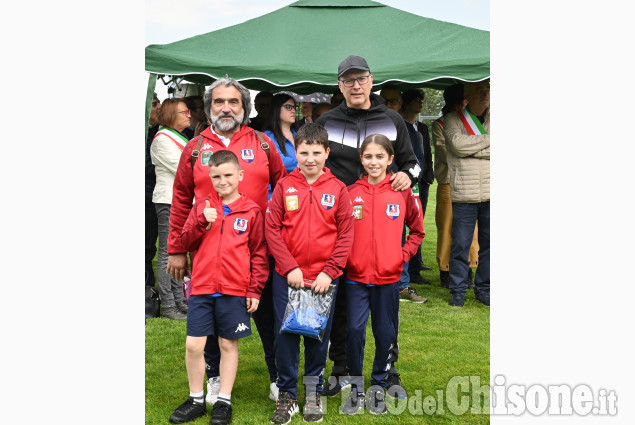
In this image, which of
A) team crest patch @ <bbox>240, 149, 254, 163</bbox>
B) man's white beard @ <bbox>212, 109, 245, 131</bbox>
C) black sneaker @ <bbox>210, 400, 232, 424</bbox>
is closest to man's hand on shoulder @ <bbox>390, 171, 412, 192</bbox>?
team crest patch @ <bbox>240, 149, 254, 163</bbox>

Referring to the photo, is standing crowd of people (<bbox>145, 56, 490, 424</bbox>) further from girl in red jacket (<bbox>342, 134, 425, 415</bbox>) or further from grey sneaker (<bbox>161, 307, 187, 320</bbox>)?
grey sneaker (<bbox>161, 307, 187, 320</bbox>)

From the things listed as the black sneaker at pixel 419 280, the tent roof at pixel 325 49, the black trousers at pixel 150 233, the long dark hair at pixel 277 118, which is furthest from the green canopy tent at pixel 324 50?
the black sneaker at pixel 419 280

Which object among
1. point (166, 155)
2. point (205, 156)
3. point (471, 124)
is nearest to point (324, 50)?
point (471, 124)

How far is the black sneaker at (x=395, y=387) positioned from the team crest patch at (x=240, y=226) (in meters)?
1.31

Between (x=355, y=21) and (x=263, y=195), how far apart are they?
13.1 feet

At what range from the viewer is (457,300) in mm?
6352

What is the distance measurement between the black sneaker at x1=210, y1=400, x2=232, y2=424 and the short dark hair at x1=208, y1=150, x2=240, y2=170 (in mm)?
1312

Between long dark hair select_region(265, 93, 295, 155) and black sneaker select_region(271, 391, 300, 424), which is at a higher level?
long dark hair select_region(265, 93, 295, 155)

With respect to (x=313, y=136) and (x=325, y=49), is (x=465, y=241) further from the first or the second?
(x=313, y=136)

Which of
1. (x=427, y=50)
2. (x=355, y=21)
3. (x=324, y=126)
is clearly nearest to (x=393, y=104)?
(x=427, y=50)

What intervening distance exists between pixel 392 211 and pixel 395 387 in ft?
3.59

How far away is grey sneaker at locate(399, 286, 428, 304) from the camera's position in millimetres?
6543

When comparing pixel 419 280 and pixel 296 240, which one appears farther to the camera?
pixel 419 280

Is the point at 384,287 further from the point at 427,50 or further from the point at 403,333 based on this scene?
the point at 427,50
